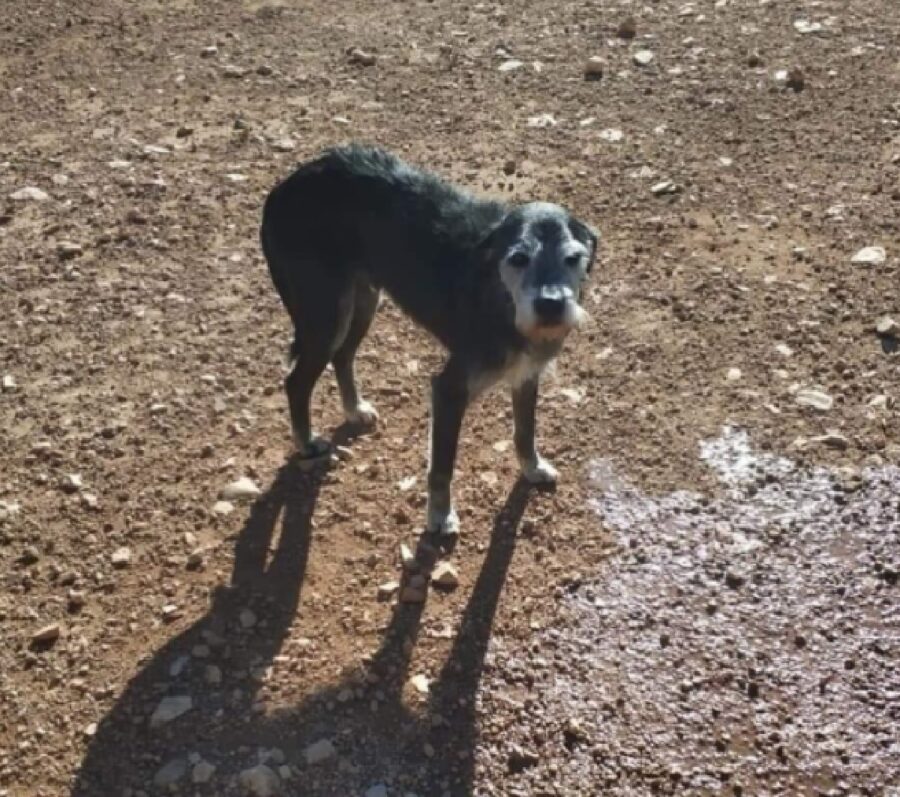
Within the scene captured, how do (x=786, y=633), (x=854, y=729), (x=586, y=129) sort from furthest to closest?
(x=586, y=129)
(x=786, y=633)
(x=854, y=729)

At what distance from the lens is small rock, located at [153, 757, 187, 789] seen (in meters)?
4.61

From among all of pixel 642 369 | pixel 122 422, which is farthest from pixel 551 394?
pixel 122 422

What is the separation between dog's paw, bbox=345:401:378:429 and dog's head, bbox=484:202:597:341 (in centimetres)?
157

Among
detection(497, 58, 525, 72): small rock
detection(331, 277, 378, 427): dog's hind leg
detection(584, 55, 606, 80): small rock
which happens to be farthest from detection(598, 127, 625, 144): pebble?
detection(331, 277, 378, 427): dog's hind leg

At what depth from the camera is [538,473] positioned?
5.89 m

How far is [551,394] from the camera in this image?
21.2 ft

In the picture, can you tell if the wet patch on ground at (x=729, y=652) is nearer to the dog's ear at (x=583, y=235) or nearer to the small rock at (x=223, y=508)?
the dog's ear at (x=583, y=235)

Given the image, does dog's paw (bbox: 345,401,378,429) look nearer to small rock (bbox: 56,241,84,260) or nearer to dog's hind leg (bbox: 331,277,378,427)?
dog's hind leg (bbox: 331,277,378,427)

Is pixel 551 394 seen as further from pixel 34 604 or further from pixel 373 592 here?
pixel 34 604

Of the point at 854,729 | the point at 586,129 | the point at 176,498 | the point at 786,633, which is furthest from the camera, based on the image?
the point at 586,129

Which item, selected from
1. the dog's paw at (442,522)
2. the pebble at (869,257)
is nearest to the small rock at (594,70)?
the pebble at (869,257)

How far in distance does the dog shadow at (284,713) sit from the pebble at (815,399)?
1.94 m

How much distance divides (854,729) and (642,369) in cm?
243

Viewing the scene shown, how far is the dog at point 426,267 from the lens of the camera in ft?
16.7
